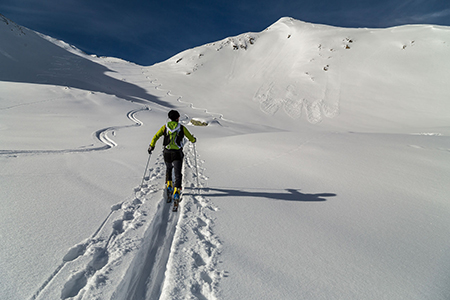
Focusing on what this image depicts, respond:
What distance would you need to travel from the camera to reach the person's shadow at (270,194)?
4.49 metres

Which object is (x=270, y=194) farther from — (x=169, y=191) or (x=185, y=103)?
(x=185, y=103)

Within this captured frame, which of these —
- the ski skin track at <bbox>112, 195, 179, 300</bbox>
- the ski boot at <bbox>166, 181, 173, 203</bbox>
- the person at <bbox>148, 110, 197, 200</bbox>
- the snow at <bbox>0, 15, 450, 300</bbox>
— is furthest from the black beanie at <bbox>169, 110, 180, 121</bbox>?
the ski skin track at <bbox>112, 195, 179, 300</bbox>

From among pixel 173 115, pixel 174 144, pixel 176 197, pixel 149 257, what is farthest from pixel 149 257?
pixel 173 115

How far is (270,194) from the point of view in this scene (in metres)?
4.68

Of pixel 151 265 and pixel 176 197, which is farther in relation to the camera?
pixel 176 197

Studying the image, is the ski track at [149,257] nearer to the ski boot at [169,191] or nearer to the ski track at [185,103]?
the ski boot at [169,191]

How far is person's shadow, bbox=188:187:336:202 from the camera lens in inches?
177

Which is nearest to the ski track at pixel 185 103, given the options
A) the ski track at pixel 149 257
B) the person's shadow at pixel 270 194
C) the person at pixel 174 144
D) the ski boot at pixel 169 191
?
the person's shadow at pixel 270 194

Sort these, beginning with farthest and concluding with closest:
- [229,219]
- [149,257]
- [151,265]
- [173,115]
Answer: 1. [173,115]
2. [229,219]
3. [149,257]
4. [151,265]

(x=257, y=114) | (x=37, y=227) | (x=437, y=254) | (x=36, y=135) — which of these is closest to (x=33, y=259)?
(x=37, y=227)

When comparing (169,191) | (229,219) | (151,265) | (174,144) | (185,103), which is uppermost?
(185,103)

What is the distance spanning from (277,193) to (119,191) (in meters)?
3.55

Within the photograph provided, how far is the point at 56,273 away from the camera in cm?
218

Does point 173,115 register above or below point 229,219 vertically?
above
